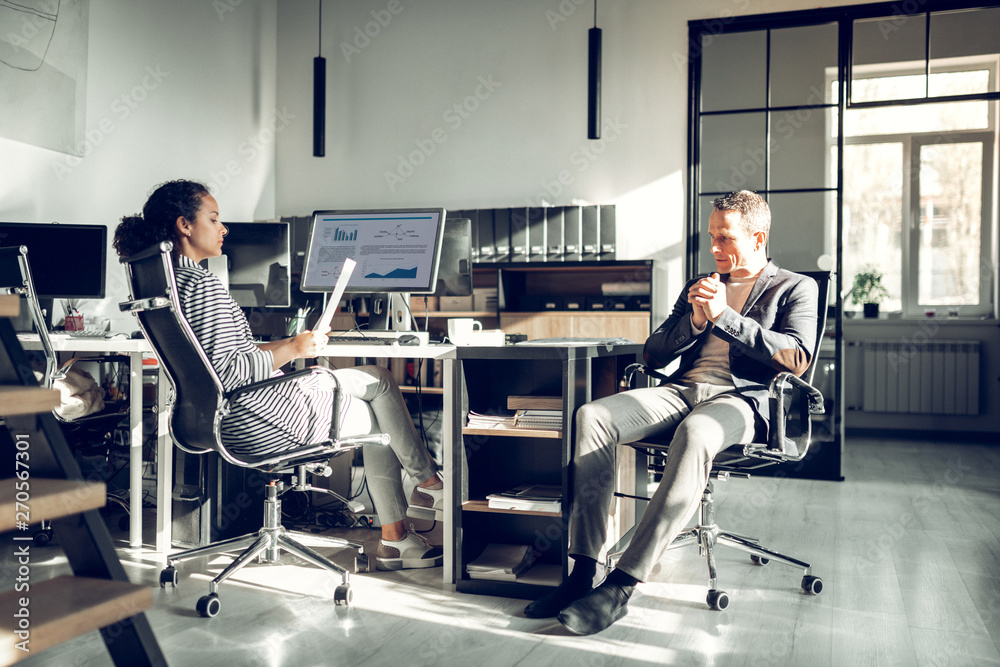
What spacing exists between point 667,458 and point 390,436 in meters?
0.84

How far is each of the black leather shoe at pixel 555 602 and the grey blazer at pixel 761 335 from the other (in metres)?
0.75

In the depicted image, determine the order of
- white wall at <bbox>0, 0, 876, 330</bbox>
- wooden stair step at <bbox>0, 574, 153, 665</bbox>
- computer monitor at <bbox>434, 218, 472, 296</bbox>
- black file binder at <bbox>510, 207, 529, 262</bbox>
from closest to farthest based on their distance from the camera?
wooden stair step at <bbox>0, 574, 153, 665</bbox>, computer monitor at <bbox>434, 218, 472, 296</bbox>, white wall at <bbox>0, 0, 876, 330</bbox>, black file binder at <bbox>510, 207, 529, 262</bbox>

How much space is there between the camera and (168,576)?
2.44m

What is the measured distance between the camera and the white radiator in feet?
19.2

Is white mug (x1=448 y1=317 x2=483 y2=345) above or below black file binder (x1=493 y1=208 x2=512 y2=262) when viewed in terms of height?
below

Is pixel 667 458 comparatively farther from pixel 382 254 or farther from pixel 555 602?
pixel 382 254

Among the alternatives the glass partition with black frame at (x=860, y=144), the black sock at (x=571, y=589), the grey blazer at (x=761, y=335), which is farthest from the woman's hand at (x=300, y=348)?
the glass partition with black frame at (x=860, y=144)

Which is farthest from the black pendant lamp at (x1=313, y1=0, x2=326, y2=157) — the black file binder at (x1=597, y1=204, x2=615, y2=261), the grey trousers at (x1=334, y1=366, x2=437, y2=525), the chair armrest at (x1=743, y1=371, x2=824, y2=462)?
the chair armrest at (x1=743, y1=371, x2=824, y2=462)

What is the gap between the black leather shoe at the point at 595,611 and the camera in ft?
6.71

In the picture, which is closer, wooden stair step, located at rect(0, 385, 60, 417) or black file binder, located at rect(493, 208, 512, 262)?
wooden stair step, located at rect(0, 385, 60, 417)

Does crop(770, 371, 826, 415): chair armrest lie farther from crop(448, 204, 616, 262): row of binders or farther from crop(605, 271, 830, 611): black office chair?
crop(448, 204, 616, 262): row of binders

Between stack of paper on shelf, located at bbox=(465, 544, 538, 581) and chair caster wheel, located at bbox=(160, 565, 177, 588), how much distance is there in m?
0.88

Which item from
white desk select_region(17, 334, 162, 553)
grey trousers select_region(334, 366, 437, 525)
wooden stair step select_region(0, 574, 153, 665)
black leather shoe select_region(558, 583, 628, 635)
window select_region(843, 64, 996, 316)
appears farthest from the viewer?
window select_region(843, 64, 996, 316)

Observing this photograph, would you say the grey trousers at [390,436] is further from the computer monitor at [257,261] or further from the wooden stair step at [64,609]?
the wooden stair step at [64,609]
